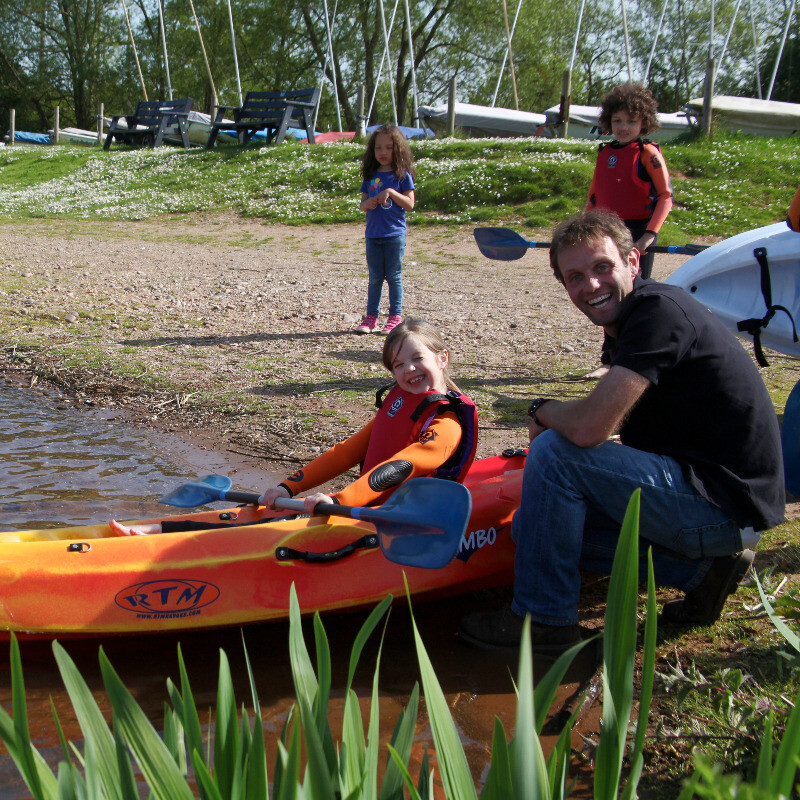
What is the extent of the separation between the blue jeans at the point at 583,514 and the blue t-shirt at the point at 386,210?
164 inches

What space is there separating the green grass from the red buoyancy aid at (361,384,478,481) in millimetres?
7634

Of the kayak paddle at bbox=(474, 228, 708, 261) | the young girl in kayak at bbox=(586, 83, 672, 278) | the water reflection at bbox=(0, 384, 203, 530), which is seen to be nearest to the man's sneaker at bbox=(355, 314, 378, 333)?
the kayak paddle at bbox=(474, 228, 708, 261)

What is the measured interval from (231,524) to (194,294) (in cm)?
505

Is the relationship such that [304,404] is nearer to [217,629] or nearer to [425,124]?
[217,629]

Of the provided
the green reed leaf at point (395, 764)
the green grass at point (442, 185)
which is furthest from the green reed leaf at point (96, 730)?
the green grass at point (442, 185)

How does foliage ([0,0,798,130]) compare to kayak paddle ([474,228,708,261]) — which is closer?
kayak paddle ([474,228,708,261])

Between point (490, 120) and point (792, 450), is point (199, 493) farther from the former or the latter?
point (490, 120)

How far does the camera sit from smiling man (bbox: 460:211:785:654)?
7.84ft

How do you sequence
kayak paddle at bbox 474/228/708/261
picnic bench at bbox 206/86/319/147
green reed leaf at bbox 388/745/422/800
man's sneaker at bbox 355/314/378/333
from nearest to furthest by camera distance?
green reed leaf at bbox 388/745/422/800
kayak paddle at bbox 474/228/708/261
man's sneaker at bbox 355/314/378/333
picnic bench at bbox 206/86/319/147

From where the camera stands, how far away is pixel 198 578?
2.81 metres

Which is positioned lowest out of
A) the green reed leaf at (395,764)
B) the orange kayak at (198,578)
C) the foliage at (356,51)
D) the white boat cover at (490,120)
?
the orange kayak at (198,578)

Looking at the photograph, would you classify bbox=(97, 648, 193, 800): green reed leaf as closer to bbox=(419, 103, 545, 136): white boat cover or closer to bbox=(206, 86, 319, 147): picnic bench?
bbox=(206, 86, 319, 147): picnic bench

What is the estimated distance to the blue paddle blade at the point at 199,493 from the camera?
3.30 metres

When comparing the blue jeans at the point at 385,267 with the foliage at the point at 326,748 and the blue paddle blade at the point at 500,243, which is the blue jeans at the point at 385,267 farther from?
the foliage at the point at 326,748
